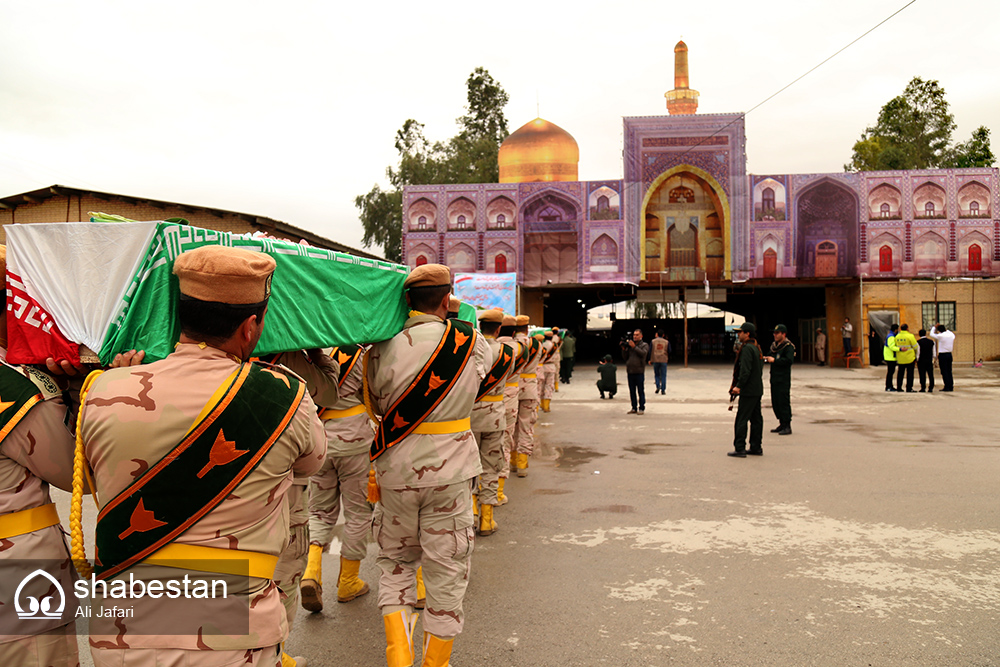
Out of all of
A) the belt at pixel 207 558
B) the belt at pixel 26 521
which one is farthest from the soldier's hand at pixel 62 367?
the belt at pixel 207 558

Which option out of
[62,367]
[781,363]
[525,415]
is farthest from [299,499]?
[781,363]

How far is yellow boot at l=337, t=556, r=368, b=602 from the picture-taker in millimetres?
4195

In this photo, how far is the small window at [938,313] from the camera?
968 inches

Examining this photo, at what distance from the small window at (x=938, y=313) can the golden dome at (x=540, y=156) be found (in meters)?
15.2

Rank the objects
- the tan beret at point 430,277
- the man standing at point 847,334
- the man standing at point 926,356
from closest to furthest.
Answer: the tan beret at point 430,277, the man standing at point 926,356, the man standing at point 847,334

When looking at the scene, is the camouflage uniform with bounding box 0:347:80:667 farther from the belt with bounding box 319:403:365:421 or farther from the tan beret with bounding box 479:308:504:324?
the tan beret with bounding box 479:308:504:324

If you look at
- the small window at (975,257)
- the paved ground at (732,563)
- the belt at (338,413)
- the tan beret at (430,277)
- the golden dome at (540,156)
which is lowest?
the paved ground at (732,563)

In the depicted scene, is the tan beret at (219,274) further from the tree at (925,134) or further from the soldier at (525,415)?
the tree at (925,134)

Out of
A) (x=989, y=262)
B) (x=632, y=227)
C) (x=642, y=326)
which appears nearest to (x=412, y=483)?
(x=632, y=227)

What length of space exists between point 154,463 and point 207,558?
310mm

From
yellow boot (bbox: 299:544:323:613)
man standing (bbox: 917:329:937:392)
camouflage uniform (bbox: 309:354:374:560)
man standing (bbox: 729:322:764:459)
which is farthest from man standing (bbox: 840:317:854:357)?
yellow boot (bbox: 299:544:323:613)

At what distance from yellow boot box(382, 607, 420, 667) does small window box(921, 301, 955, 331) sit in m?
26.5

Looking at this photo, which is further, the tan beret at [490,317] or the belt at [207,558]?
the tan beret at [490,317]

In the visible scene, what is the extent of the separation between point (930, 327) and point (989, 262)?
3712mm
